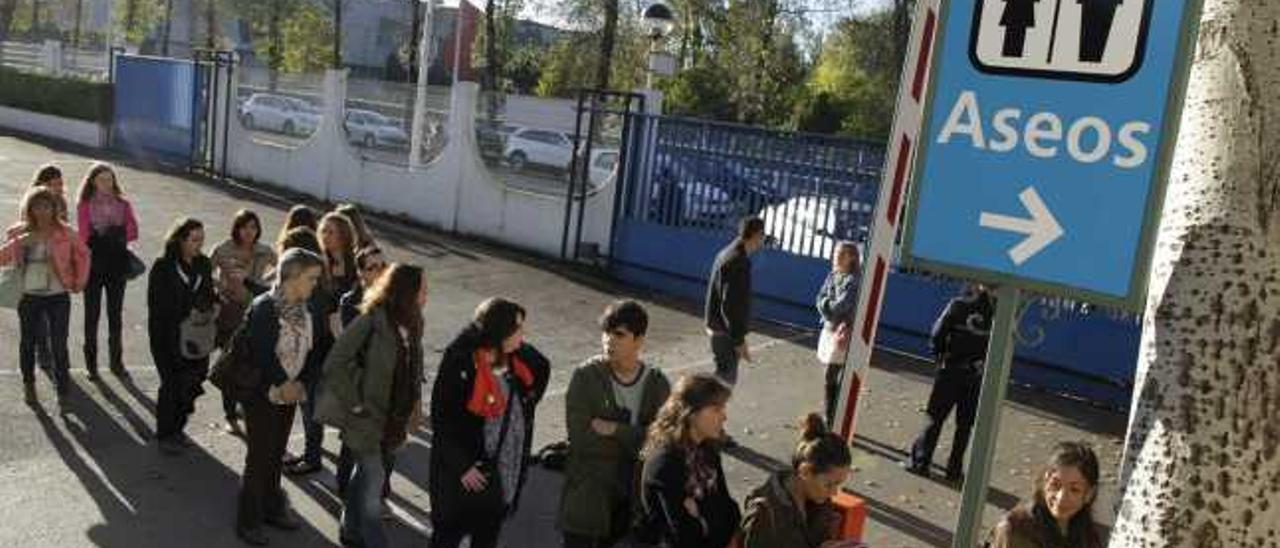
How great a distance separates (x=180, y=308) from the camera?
25.3 ft

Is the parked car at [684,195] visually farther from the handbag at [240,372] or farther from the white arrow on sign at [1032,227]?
the white arrow on sign at [1032,227]

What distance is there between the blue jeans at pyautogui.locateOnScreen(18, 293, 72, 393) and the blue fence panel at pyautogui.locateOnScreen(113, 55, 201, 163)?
1433cm

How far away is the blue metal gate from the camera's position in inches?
452

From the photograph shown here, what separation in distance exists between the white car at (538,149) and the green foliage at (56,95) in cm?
1206

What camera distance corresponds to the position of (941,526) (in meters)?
7.62

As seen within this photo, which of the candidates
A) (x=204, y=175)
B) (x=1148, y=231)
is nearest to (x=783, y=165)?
(x=1148, y=231)

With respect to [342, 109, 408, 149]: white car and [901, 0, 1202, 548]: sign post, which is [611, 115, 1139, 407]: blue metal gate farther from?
[901, 0, 1202, 548]: sign post

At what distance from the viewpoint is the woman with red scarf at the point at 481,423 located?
505 centimetres

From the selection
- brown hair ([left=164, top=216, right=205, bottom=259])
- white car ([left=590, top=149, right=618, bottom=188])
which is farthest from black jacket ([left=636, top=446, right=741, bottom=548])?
white car ([left=590, top=149, right=618, bottom=188])

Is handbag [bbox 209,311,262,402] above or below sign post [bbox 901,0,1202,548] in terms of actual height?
below

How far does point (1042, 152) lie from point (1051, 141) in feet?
0.11

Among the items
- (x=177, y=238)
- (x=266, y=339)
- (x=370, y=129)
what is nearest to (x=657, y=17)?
(x=370, y=129)

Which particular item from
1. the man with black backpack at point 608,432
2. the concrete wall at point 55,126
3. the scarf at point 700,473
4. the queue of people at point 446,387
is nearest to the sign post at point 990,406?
the queue of people at point 446,387

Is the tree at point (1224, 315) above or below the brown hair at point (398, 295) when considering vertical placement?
above
